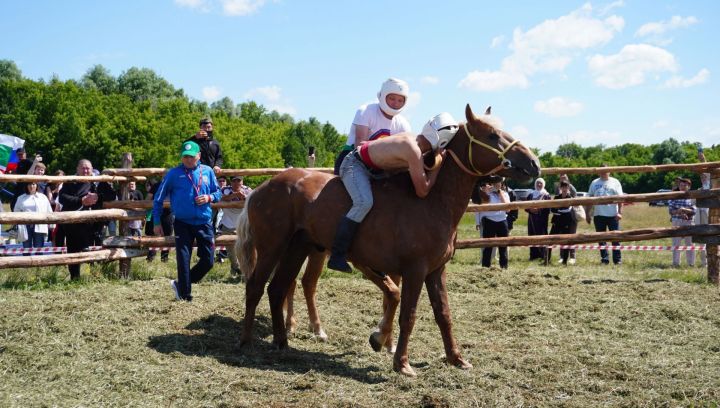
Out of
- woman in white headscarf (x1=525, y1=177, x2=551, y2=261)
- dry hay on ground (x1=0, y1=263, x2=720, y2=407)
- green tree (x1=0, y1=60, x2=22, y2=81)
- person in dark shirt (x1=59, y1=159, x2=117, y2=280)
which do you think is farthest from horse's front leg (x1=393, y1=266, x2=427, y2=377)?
green tree (x1=0, y1=60, x2=22, y2=81)

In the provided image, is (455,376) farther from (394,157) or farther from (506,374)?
(394,157)

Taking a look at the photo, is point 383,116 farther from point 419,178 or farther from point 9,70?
point 9,70

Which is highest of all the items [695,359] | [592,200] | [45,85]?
[45,85]

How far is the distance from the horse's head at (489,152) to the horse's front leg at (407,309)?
3.52 ft

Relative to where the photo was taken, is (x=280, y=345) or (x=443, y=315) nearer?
(x=443, y=315)

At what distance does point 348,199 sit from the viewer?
6.46m

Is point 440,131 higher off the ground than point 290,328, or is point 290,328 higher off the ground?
point 440,131

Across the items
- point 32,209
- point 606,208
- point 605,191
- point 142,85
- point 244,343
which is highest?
point 142,85

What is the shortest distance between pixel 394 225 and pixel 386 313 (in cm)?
109

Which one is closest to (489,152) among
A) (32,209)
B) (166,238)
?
(166,238)

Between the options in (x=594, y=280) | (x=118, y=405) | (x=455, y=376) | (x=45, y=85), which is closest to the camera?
(x=118, y=405)

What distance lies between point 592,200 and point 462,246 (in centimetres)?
249

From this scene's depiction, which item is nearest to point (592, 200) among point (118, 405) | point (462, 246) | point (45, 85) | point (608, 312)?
point (462, 246)

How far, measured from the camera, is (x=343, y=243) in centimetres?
623
